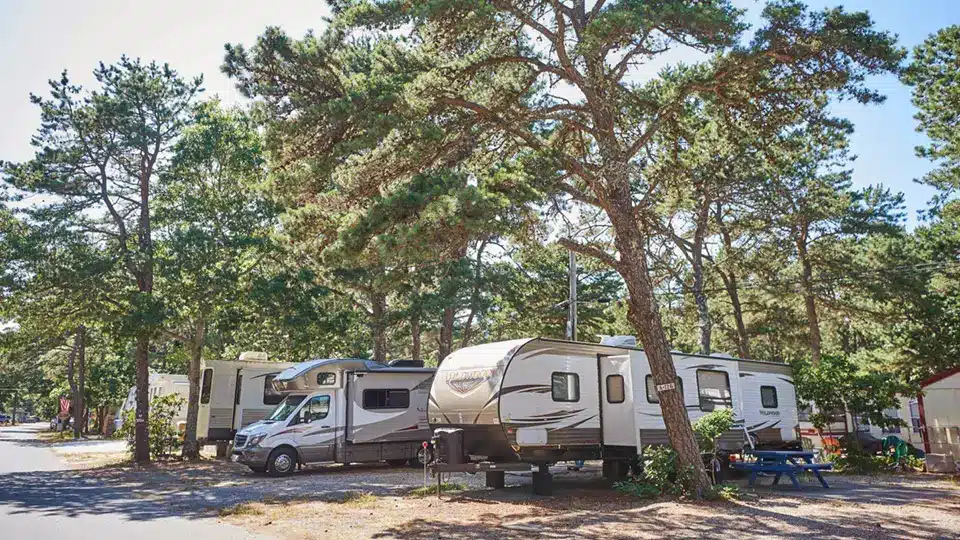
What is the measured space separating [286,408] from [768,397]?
38.5 feet

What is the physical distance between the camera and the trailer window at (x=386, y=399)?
680 inches

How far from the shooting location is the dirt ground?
8.28 m

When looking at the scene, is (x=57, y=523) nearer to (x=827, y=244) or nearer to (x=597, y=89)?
(x=597, y=89)

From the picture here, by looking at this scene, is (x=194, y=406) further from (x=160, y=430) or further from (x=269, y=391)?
(x=269, y=391)

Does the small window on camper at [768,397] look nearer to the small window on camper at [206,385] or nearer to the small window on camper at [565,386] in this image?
the small window on camper at [565,386]

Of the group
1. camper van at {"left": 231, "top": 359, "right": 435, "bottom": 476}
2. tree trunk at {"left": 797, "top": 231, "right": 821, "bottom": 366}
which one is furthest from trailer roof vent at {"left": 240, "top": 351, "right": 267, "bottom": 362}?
tree trunk at {"left": 797, "top": 231, "right": 821, "bottom": 366}

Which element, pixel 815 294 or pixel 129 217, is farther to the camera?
pixel 815 294

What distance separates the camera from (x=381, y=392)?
17.5 meters

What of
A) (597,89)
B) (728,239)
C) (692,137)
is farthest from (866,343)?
(597,89)

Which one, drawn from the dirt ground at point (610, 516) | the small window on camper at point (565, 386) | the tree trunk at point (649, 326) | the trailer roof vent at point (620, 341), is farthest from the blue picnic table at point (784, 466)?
the small window on camper at point (565, 386)

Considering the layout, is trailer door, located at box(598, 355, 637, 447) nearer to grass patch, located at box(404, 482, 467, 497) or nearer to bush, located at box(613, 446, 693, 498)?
bush, located at box(613, 446, 693, 498)

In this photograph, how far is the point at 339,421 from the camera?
55.6 feet

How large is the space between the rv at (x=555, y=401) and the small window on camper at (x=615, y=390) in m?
0.02

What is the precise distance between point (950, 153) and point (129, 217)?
23.5 metres
